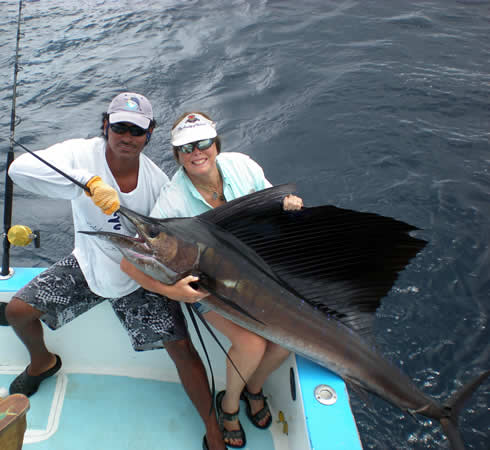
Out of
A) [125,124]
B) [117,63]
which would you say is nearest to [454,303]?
[125,124]

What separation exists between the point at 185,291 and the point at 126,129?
731 millimetres

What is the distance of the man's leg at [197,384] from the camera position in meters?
1.74

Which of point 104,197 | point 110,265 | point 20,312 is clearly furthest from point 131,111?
point 20,312

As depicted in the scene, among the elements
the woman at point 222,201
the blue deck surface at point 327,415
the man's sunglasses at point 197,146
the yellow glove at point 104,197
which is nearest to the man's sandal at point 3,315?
the woman at point 222,201

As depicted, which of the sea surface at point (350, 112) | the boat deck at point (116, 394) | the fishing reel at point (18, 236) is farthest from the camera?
the sea surface at point (350, 112)

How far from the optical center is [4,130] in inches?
220

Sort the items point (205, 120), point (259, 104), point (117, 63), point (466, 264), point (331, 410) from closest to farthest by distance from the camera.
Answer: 1. point (331, 410)
2. point (205, 120)
3. point (466, 264)
4. point (259, 104)
5. point (117, 63)

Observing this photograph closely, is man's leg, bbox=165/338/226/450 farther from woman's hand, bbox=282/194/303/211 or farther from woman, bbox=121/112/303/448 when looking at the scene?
woman's hand, bbox=282/194/303/211

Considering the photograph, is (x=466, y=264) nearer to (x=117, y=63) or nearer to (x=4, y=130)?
(x=4, y=130)

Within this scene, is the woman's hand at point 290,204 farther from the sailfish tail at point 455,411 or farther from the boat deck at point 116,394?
the sailfish tail at point 455,411

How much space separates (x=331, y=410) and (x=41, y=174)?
136cm

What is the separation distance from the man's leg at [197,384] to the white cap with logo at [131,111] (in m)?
0.92

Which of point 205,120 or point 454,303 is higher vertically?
point 205,120

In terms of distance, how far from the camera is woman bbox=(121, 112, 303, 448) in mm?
1654
